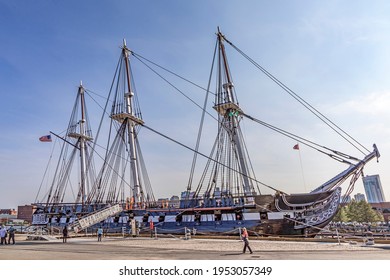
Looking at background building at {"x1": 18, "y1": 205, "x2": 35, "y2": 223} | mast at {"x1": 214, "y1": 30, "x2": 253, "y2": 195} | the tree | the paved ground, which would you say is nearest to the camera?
the paved ground

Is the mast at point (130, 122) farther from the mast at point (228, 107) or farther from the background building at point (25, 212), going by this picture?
the background building at point (25, 212)

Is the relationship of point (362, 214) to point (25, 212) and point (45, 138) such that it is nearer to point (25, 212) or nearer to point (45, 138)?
point (45, 138)

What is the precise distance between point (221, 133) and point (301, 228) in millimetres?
15052

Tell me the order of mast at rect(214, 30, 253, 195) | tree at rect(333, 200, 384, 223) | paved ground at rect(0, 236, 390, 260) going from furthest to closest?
tree at rect(333, 200, 384, 223)
mast at rect(214, 30, 253, 195)
paved ground at rect(0, 236, 390, 260)

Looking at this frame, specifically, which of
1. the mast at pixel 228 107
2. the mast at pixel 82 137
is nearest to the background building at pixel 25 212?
the mast at pixel 82 137

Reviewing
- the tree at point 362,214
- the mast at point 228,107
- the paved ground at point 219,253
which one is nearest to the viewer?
the paved ground at point 219,253

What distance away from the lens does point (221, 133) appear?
33.9 m

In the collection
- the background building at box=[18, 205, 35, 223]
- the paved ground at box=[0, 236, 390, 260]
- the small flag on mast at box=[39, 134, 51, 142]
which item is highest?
the small flag on mast at box=[39, 134, 51, 142]

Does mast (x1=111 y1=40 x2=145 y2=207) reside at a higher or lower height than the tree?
higher

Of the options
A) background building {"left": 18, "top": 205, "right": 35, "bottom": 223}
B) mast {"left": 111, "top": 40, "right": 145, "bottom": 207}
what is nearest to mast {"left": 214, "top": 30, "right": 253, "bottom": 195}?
mast {"left": 111, "top": 40, "right": 145, "bottom": 207}

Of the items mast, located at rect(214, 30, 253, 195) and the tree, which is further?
the tree

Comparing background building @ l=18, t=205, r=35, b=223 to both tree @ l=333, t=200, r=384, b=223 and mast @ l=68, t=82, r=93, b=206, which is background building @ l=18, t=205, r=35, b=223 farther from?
tree @ l=333, t=200, r=384, b=223
